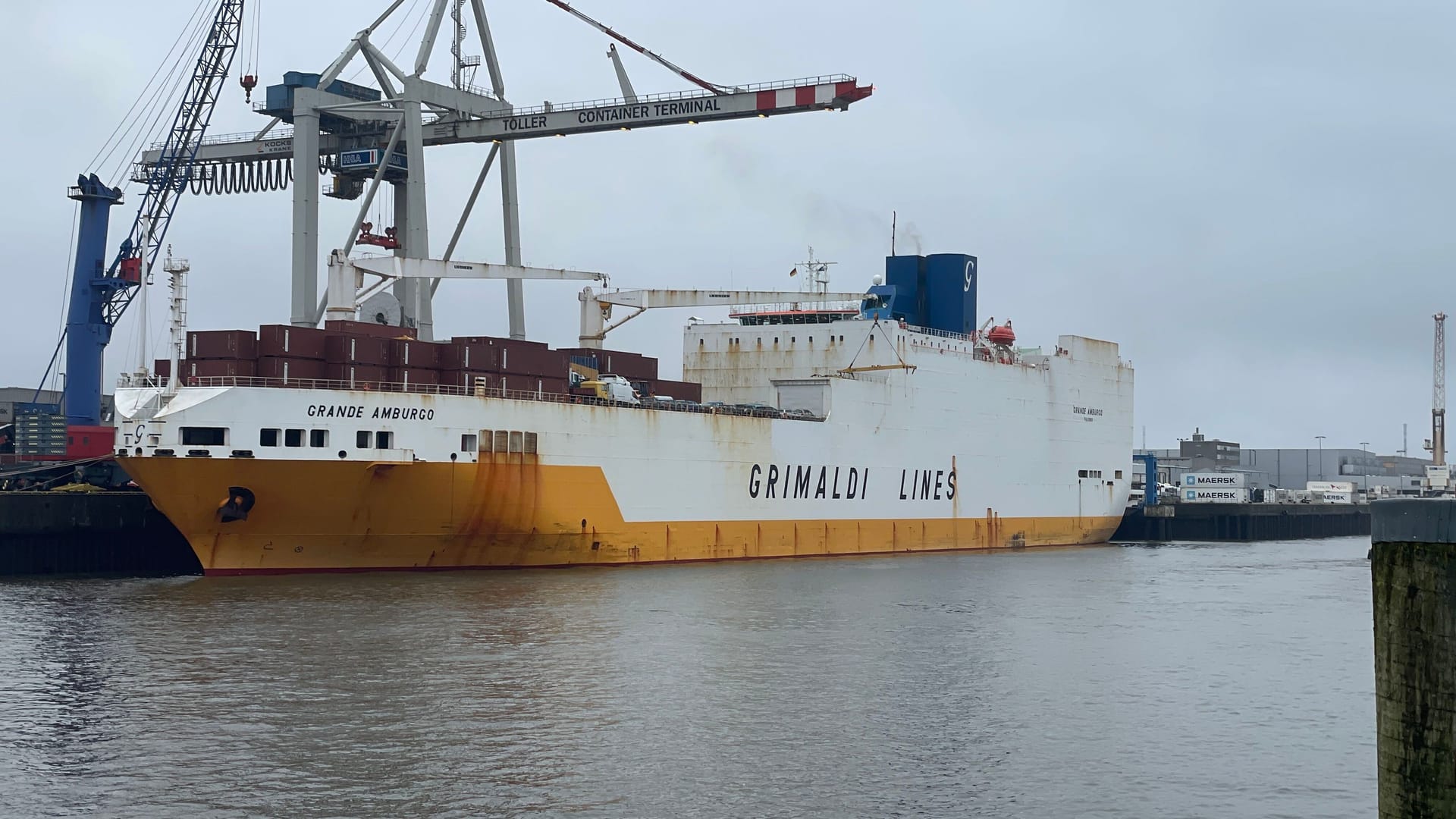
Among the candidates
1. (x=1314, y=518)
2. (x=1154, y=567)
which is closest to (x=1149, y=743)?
(x=1154, y=567)

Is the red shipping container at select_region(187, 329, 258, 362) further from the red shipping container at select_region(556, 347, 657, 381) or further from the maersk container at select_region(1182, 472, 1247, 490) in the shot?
the maersk container at select_region(1182, 472, 1247, 490)

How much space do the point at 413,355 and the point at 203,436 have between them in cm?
487

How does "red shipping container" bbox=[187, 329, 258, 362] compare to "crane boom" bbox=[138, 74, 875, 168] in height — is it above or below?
below

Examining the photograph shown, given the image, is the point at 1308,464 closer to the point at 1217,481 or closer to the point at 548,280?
the point at 1217,481

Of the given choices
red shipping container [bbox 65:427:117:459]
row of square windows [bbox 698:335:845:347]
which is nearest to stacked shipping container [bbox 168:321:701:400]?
red shipping container [bbox 65:427:117:459]

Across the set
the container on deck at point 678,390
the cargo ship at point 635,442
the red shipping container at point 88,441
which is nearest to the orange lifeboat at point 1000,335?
the cargo ship at point 635,442

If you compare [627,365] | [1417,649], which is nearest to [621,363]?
[627,365]

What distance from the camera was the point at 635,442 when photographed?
34688mm

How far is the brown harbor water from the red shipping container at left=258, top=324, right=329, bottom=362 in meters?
4.84

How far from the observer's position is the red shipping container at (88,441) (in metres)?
39.1

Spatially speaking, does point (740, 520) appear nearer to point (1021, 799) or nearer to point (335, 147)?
point (335, 147)

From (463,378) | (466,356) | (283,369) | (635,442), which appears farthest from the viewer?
(635,442)

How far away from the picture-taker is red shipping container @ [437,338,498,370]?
31438 mm

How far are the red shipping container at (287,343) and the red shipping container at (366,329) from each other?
1364 mm
